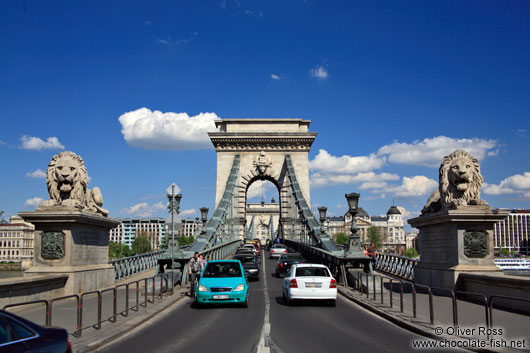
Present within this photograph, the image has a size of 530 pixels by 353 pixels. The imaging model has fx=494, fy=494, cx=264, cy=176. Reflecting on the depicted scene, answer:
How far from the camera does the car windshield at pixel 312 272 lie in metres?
15.7

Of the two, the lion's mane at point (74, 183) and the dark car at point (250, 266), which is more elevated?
the lion's mane at point (74, 183)

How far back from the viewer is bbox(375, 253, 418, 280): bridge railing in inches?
902

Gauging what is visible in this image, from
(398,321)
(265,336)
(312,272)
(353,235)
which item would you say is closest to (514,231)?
(353,235)

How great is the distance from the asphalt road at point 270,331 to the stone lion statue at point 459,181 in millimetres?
5187

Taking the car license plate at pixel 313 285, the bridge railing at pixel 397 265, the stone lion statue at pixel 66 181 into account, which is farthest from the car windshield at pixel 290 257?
the stone lion statue at pixel 66 181

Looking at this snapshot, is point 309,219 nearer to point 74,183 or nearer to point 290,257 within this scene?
point 290,257

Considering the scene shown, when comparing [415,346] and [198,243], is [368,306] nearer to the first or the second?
[415,346]

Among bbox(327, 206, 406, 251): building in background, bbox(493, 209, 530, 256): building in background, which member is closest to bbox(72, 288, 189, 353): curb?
bbox(327, 206, 406, 251): building in background

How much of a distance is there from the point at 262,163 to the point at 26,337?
5003 centimetres

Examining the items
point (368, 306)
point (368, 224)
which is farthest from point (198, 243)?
point (368, 224)

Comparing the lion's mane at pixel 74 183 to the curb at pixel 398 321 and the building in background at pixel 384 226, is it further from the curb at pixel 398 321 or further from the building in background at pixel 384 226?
the building in background at pixel 384 226

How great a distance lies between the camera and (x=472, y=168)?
55.5ft

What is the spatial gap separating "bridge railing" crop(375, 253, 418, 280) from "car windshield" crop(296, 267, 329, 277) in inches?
277

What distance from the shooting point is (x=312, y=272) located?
15828 mm
